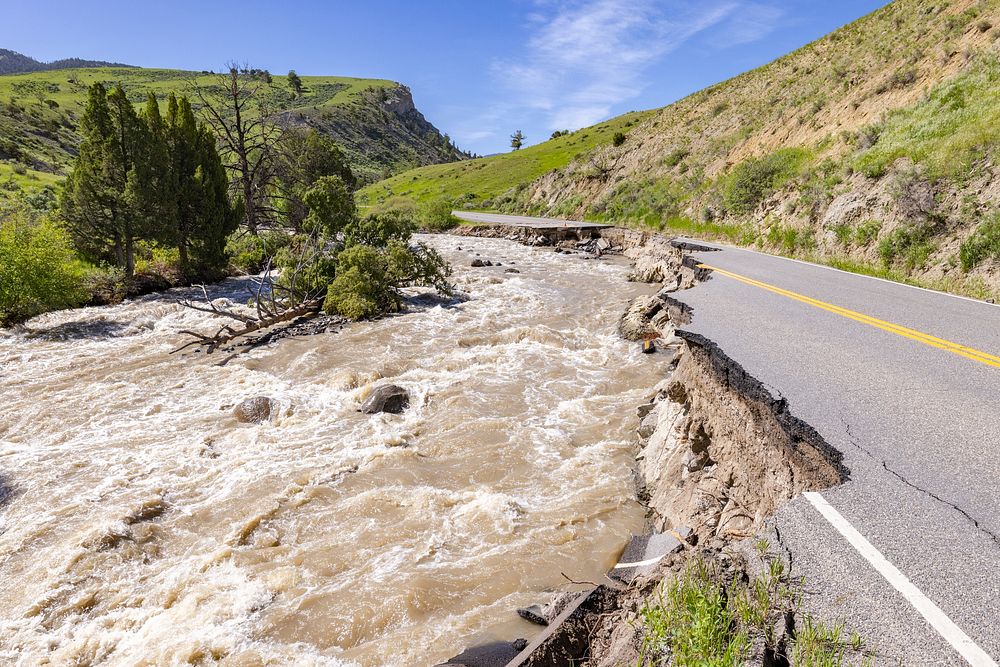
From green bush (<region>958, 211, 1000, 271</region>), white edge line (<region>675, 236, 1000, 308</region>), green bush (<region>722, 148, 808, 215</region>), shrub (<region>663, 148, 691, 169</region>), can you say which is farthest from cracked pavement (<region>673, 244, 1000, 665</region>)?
shrub (<region>663, 148, 691, 169</region>)

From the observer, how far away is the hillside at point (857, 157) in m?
13.6

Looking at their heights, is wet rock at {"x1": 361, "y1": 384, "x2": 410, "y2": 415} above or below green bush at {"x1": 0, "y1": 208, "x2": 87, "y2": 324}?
below

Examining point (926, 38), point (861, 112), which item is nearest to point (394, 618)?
point (861, 112)

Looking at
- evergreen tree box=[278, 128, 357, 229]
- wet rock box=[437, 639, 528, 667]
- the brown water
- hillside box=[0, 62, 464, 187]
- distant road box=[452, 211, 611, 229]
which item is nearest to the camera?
wet rock box=[437, 639, 528, 667]

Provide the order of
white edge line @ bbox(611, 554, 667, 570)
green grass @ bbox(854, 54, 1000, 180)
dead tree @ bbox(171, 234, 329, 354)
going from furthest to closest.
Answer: dead tree @ bbox(171, 234, 329, 354), green grass @ bbox(854, 54, 1000, 180), white edge line @ bbox(611, 554, 667, 570)

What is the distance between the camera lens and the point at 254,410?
1010 centimetres

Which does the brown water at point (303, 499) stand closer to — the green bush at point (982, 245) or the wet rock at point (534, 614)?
the wet rock at point (534, 614)

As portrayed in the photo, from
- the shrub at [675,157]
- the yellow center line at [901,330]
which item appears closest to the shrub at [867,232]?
the yellow center line at [901,330]

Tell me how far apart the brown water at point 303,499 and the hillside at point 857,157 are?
9.20 metres

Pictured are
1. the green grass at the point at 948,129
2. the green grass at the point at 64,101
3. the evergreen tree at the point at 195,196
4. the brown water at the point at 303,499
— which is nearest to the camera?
the brown water at the point at 303,499

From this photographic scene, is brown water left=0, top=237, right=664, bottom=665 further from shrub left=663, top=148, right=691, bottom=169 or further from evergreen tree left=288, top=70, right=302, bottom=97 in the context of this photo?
evergreen tree left=288, top=70, right=302, bottom=97

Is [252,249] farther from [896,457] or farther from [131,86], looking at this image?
[131,86]

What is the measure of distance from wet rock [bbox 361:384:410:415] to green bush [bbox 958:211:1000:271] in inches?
560

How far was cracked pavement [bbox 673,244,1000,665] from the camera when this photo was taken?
2959 millimetres
